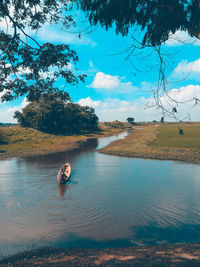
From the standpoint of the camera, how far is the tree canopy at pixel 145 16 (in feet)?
29.7

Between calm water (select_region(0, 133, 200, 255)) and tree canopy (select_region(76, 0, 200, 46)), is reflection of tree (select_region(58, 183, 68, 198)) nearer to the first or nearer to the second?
calm water (select_region(0, 133, 200, 255))

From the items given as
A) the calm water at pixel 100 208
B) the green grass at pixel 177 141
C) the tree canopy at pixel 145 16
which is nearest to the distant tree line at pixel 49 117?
the green grass at pixel 177 141

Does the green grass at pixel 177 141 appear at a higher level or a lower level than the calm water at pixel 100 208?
higher

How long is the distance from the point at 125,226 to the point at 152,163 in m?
21.9

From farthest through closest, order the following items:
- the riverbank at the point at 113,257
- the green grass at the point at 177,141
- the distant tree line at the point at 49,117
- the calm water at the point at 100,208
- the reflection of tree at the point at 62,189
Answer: the distant tree line at the point at 49,117 → the green grass at the point at 177,141 → the reflection of tree at the point at 62,189 → the calm water at the point at 100,208 → the riverbank at the point at 113,257

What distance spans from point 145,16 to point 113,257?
11.4 m

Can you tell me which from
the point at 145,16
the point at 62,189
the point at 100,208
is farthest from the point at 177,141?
the point at 145,16

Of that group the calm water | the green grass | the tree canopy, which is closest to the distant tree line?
the green grass

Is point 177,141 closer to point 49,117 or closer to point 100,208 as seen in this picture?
point 100,208

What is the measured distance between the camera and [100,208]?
1745 centimetres

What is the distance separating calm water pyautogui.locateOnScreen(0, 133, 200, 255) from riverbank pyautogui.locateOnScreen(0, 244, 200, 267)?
167 cm

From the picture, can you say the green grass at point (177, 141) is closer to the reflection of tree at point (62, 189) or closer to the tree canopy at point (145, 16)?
the reflection of tree at point (62, 189)

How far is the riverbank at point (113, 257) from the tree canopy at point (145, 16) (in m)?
9.57

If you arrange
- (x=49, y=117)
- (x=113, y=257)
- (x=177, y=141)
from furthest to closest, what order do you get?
(x=49, y=117) < (x=177, y=141) < (x=113, y=257)
